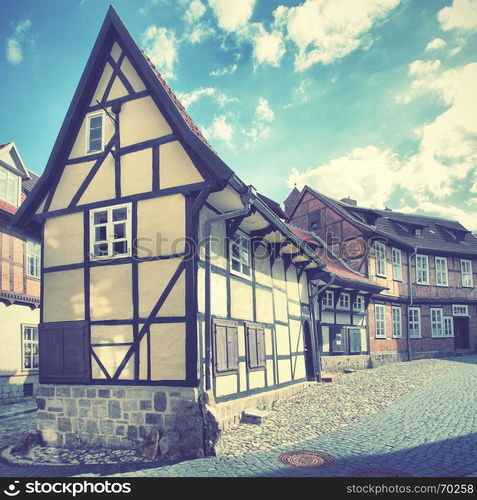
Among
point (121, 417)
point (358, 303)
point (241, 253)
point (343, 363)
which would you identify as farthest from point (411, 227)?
point (121, 417)

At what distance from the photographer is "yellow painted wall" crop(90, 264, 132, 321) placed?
8.20m

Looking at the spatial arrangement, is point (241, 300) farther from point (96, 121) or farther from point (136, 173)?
point (96, 121)

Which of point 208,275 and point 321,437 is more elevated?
point 208,275

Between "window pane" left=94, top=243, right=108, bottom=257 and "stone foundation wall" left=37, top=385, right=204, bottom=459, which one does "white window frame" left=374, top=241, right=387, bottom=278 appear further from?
"stone foundation wall" left=37, top=385, right=204, bottom=459

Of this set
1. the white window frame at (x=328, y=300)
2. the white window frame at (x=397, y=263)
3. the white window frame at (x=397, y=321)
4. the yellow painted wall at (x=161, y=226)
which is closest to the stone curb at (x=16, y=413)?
the yellow painted wall at (x=161, y=226)

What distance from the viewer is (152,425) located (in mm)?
7434

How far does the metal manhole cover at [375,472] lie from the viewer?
555 centimetres

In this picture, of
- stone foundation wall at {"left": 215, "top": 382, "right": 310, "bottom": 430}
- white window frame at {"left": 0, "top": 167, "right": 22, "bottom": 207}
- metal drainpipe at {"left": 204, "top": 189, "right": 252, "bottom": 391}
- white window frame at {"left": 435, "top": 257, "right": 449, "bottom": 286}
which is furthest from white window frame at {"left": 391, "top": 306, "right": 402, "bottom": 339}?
white window frame at {"left": 0, "top": 167, "right": 22, "bottom": 207}

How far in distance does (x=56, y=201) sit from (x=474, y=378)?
15345mm

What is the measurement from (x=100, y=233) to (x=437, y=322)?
23.7 metres

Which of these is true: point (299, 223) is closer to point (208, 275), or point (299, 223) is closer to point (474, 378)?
point (474, 378)

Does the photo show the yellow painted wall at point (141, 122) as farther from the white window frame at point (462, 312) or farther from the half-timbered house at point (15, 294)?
the white window frame at point (462, 312)

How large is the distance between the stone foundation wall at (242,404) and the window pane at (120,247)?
148 inches
